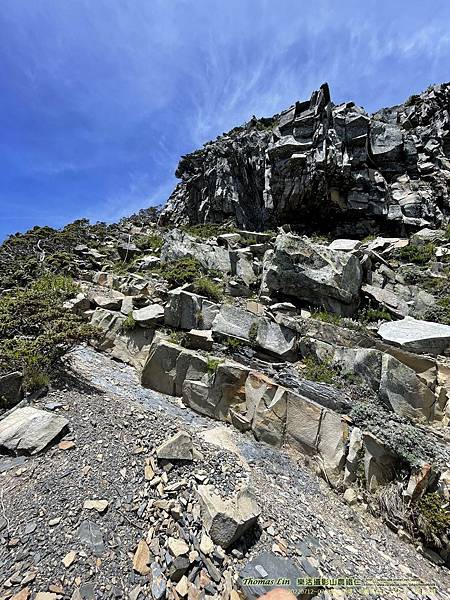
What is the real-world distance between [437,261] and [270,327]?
12.5 metres

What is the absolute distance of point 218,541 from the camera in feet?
12.3

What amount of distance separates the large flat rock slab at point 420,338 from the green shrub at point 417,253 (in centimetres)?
852

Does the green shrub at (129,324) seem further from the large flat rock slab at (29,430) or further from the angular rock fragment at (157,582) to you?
the angular rock fragment at (157,582)

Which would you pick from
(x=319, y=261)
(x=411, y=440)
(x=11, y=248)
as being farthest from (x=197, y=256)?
(x=11, y=248)

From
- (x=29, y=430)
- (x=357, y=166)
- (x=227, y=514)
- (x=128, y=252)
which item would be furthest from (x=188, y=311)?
(x=357, y=166)

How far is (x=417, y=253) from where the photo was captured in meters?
16.5

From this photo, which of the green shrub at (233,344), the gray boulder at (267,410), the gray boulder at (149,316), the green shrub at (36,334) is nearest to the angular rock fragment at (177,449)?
the gray boulder at (267,410)

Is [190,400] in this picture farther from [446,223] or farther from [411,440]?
[446,223]

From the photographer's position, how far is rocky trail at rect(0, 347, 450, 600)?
3334 mm

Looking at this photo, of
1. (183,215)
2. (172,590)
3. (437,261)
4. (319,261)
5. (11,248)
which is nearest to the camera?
(172,590)

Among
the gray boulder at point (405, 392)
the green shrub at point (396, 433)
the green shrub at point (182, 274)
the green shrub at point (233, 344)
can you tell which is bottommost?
the green shrub at point (396, 433)

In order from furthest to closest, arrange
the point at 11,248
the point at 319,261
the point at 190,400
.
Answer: the point at 11,248 < the point at 319,261 < the point at 190,400

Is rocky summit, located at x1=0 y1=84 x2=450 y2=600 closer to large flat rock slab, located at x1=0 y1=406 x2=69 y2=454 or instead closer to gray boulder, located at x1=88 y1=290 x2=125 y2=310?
large flat rock slab, located at x1=0 y1=406 x2=69 y2=454

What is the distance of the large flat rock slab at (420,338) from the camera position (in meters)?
8.32
